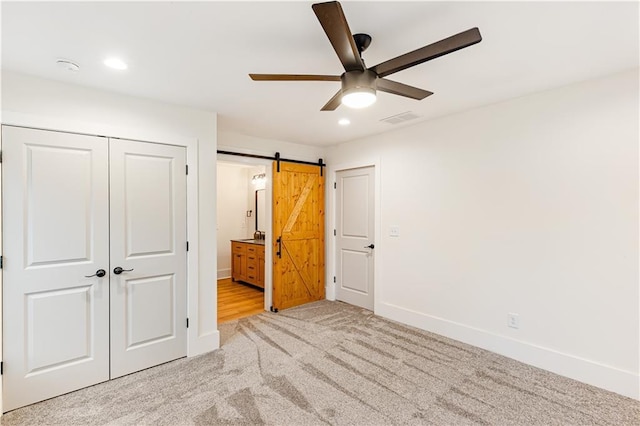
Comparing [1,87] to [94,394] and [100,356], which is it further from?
[94,394]

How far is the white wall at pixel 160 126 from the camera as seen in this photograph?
90.9 inches

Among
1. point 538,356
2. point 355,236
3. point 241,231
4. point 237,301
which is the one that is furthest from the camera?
point 241,231

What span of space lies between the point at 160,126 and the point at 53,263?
1451 millimetres

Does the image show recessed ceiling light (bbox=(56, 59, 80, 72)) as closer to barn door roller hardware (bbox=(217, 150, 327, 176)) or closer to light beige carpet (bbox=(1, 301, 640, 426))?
barn door roller hardware (bbox=(217, 150, 327, 176))

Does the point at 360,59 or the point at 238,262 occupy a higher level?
the point at 360,59

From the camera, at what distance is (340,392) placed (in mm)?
2375

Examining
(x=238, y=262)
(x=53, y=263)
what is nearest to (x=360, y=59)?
(x=53, y=263)

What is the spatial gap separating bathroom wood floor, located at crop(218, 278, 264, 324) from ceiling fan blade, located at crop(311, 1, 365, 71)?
3.56 m

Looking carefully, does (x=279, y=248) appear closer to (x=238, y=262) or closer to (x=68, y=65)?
(x=238, y=262)

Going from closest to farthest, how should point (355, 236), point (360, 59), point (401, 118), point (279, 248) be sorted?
point (360, 59) → point (401, 118) → point (279, 248) → point (355, 236)

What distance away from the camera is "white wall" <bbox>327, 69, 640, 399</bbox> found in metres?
2.39

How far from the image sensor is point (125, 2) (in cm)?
153

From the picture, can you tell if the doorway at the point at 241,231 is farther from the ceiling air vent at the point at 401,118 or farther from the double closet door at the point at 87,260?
the ceiling air vent at the point at 401,118

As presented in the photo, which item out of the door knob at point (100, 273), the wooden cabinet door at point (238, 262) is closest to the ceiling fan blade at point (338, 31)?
the door knob at point (100, 273)
